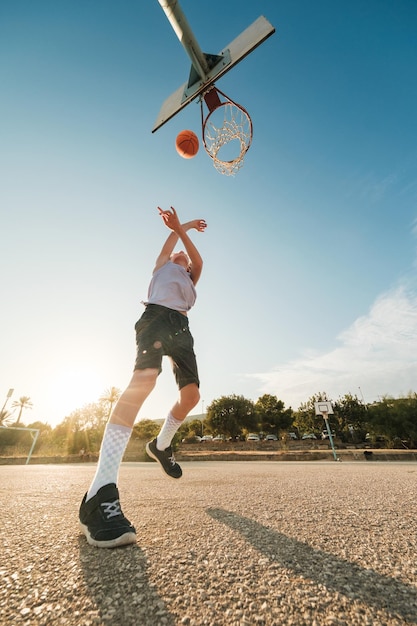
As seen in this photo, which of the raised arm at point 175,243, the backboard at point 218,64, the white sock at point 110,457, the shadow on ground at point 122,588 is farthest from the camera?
the backboard at point 218,64

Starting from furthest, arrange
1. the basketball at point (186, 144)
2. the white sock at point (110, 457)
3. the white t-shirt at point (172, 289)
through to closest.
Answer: the basketball at point (186, 144) < the white t-shirt at point (172, 289) < the white sock at point (110, 457)

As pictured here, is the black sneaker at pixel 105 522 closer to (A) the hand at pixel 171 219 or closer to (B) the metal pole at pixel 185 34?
(A) the hand at pixel 171 219

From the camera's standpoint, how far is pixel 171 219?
2.66 metres

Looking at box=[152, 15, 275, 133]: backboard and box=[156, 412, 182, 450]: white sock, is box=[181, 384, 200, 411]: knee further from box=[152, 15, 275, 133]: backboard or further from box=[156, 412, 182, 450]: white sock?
box=[152, 15, 275, 133]: backboard

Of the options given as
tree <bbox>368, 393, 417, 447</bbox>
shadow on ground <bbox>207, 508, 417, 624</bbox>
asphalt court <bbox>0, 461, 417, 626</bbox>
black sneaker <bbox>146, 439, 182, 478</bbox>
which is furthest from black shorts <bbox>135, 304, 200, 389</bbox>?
tree <bbox>368, 393, 417, 447</bbox>

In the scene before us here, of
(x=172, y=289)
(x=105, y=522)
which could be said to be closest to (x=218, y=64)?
(x=172, y=289)

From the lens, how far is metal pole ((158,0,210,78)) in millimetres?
4391

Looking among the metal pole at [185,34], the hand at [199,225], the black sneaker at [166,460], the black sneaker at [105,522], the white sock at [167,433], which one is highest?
the metal pole at [185,34]

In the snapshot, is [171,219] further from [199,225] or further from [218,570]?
[218,570]

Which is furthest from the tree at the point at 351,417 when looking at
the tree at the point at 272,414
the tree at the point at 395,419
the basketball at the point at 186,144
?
the basketball at the point at 186,144

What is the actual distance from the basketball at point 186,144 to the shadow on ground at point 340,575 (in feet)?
18.3

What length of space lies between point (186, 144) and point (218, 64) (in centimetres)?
150

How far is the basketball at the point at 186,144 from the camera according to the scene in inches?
205

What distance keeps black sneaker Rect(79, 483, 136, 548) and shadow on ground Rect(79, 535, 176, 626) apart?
0.14 ft
